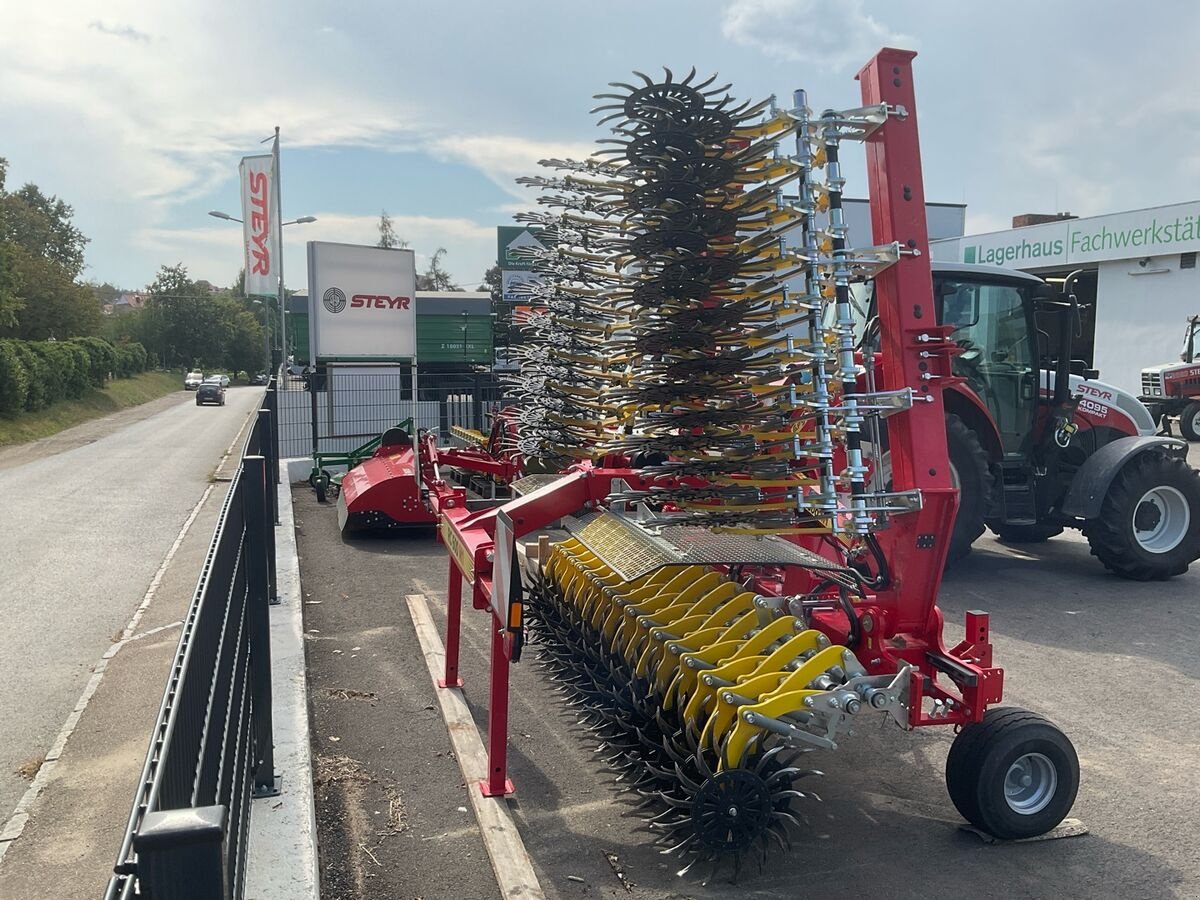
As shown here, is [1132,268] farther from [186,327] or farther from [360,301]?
[186,327]

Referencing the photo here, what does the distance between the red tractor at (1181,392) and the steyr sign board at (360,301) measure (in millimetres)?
14569

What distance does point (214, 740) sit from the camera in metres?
2.52

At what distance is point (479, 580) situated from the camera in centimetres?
415

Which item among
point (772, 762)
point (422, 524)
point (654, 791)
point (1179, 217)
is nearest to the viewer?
point (772, 762)

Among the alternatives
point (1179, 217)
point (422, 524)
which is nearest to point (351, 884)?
point (422, 524)

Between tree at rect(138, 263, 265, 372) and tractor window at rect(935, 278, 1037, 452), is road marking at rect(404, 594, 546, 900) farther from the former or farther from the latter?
tree at rect(138, 263, 265, 372)

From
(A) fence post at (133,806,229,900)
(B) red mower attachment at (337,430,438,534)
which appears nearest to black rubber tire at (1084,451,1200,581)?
(B) red mower attachment at (337,430,438,534)

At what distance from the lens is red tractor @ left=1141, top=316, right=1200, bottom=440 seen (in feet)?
61.7

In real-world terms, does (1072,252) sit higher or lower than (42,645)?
higher

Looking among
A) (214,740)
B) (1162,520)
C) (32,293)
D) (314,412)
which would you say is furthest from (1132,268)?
(32,293)

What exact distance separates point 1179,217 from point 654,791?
25.3 meters

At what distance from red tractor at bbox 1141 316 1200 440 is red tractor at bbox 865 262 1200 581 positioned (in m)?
12.0

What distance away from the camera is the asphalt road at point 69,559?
5488mm

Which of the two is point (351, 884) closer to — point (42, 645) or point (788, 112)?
point (788, 112)
